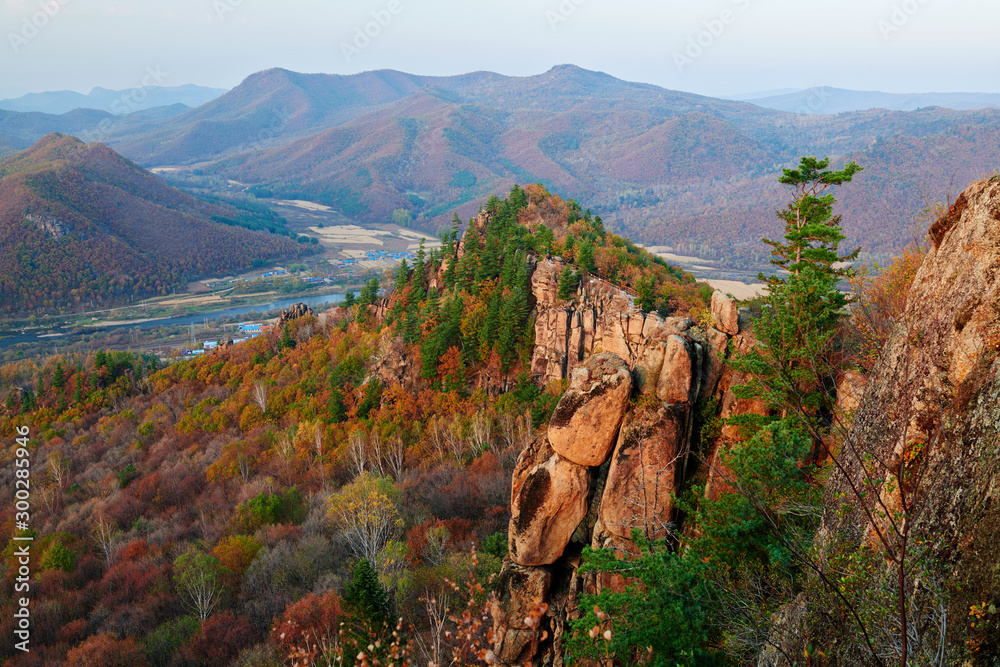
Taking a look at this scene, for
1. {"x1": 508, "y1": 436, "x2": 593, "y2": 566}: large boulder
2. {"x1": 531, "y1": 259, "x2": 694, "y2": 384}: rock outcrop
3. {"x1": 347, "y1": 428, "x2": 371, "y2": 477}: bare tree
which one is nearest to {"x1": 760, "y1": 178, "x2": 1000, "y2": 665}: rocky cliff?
{"x1": 508, "y1": 436, "x2": 593, "y2": 566}: large boulder

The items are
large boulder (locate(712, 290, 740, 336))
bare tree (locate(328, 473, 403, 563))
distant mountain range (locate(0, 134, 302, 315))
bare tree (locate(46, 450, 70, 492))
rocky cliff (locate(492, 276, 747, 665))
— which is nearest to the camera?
rocky cliff (locate(492, 276, 747, 665))

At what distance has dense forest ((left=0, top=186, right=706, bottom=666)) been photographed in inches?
1017

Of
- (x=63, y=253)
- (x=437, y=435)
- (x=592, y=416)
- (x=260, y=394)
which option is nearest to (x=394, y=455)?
(x=437, y=435)

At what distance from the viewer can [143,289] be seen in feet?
605

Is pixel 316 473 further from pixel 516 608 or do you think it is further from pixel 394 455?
pixel 516 608

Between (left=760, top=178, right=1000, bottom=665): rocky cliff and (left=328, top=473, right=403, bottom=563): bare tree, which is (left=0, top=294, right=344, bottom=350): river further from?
(left=760, top=178, right=1000, bottom=665): rocky cliff

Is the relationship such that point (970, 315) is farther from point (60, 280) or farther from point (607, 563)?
point (60, 280)

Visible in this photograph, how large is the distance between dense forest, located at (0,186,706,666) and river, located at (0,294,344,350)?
8115 cm

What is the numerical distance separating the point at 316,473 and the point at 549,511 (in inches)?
1399

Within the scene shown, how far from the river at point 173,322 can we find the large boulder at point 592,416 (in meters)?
151

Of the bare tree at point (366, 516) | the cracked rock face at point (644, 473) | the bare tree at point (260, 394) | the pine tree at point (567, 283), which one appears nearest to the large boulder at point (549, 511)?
the cracked rock face at point (644, 473)

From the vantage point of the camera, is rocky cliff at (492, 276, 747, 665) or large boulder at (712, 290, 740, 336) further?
large boulder at (712, 290, 740, 336)

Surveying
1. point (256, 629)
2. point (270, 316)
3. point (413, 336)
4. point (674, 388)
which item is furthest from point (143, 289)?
point (674, 388)

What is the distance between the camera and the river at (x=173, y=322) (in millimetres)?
139375
